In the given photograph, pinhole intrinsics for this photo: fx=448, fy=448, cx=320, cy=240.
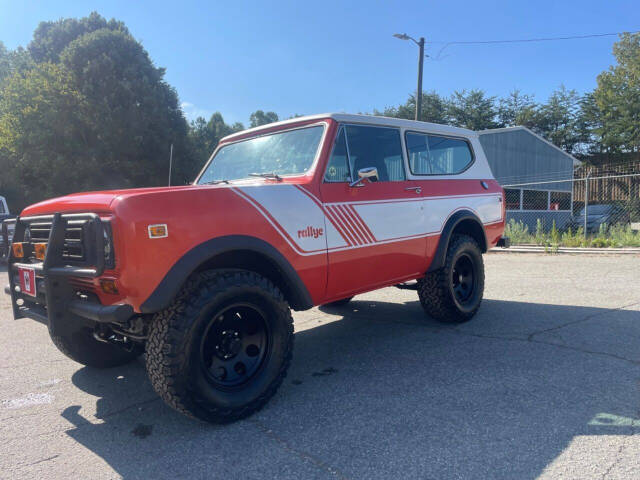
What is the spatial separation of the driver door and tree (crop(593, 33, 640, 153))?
37.8m

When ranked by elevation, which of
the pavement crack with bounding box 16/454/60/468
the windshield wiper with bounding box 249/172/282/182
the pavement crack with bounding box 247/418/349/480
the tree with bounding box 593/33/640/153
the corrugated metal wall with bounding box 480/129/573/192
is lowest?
the pavement crack with bounding box 16/454/60/468

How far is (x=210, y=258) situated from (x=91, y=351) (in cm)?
161

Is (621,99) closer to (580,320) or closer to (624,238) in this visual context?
(624,238)

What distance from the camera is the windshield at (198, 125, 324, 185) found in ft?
11.5

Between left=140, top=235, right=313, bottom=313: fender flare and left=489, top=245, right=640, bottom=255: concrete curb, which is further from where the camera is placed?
left=489, top=245, right=640, bottom=255: concrete curb

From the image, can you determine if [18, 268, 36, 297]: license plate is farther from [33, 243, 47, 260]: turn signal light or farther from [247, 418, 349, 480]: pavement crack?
[247, 418, 349, 480]: pavement crack

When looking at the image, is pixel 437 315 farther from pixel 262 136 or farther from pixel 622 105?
pixel 622 105

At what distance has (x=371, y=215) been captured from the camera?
3.64m

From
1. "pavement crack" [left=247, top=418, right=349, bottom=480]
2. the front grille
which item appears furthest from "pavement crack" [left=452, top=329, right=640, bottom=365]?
the front grille

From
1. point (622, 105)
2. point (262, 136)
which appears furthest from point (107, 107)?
point (622, 105)

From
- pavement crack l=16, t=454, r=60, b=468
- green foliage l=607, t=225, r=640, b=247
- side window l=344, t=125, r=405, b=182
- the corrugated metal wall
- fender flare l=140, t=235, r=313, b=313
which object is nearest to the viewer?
pavement crack l=16, t=454, r=60, b=468

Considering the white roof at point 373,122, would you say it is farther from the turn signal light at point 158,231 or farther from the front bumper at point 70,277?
the front bumper at point 70,277

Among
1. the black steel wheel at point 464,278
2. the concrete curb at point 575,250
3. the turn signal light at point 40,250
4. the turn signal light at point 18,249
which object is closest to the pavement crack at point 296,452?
the turn signal light at point 40,250

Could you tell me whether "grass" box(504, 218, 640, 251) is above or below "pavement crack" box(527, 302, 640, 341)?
above
